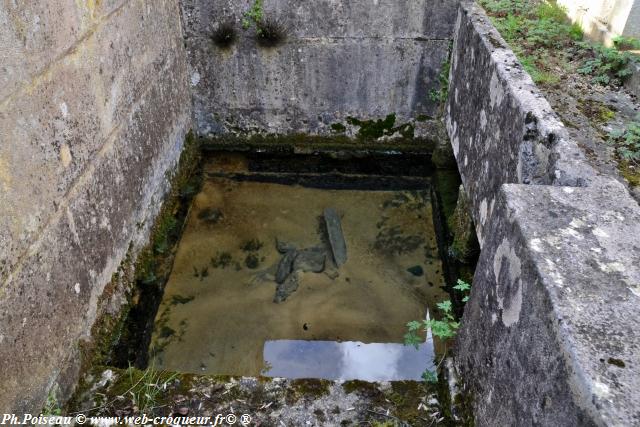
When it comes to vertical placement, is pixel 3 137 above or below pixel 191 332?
above

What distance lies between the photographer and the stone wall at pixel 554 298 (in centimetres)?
128

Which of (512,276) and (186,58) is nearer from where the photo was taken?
(512,276)

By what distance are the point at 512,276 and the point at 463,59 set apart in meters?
3.06

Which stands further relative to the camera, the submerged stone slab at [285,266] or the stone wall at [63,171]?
the submerged stone slab at [285,266]

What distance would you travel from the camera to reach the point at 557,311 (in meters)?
1.38

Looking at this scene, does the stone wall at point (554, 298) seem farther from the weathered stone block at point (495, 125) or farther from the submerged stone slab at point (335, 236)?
the submerged stone slab at point (335, 236)

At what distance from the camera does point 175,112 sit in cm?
467

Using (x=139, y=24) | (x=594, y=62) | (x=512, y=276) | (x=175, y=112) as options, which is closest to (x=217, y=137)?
(x=175, y=112)

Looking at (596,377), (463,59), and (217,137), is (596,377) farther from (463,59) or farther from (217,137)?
(217,137)

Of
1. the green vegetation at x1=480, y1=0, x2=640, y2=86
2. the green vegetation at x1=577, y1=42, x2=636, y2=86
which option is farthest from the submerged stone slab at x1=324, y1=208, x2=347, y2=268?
the green vegetation at x1=577, y1=42, x2=636, y2=86

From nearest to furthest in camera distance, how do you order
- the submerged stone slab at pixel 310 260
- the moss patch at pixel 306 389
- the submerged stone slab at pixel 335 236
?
1. the moss patch at pixel 306 389
2. the submerged stone slab at pixel 310 260
3. the submerged stone slab at pixel 335 236

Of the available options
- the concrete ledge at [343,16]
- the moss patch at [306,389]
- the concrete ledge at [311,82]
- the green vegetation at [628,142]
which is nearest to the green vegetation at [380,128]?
the concrete ledge at [311,82]

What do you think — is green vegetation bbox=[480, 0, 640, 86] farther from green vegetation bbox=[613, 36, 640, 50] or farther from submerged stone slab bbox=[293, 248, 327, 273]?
submerged stone slab bbox=[293, 248, 327, 273]

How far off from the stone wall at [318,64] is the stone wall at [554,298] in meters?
2.34
